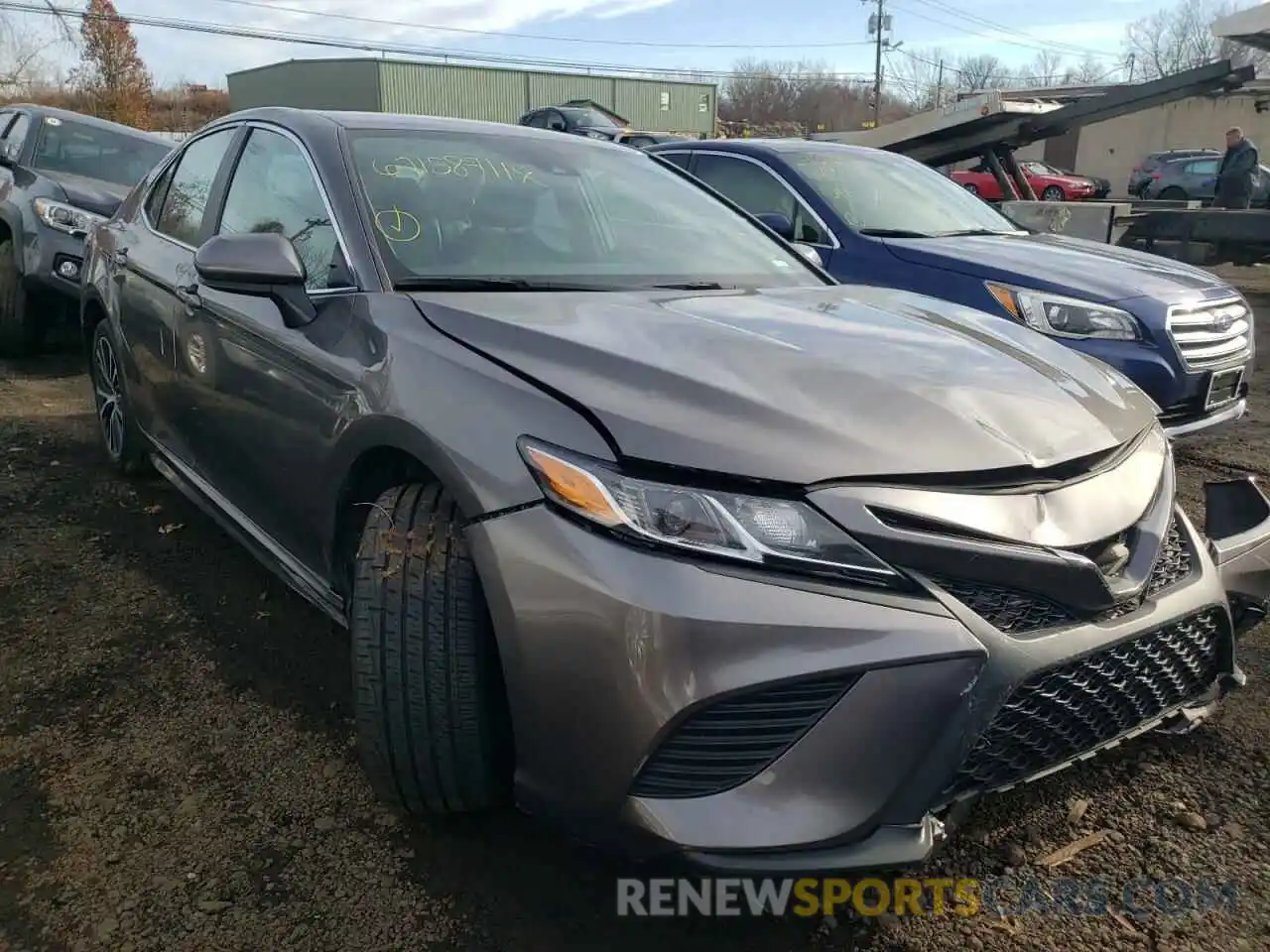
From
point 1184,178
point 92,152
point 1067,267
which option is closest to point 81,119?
point 92,152

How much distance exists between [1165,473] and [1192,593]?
0.29 m

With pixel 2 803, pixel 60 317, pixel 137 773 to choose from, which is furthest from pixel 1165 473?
pixel 60 317

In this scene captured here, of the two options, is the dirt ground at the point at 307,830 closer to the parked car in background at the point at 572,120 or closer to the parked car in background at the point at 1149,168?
the parked car in background at the point at 572,120

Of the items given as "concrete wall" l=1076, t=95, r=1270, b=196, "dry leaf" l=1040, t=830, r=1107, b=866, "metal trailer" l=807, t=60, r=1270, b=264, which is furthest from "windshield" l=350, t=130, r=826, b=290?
"concrete wall" l=1076, t=95, r=1270, b=196

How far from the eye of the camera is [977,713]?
59.5 inches

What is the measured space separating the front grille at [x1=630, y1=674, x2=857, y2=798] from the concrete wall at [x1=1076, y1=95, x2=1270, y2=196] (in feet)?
124

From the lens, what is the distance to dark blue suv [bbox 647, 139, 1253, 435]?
416cm

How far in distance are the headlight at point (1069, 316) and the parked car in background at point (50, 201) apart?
5.41 meters

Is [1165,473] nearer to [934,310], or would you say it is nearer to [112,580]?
[934,310]

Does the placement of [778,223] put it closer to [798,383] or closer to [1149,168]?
[798,383]

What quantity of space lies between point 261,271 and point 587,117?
47.9 ft

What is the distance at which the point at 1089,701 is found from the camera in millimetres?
1694

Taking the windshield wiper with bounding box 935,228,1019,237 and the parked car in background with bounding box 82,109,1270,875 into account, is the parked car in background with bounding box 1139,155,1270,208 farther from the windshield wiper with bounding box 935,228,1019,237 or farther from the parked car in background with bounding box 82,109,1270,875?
the parked car in background with bounding box 82,109,1270,875

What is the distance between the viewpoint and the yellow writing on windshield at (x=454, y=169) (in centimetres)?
261
